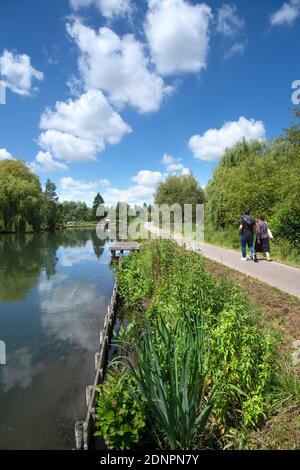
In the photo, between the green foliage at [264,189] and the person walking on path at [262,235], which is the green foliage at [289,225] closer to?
the green foliage at [264,189]

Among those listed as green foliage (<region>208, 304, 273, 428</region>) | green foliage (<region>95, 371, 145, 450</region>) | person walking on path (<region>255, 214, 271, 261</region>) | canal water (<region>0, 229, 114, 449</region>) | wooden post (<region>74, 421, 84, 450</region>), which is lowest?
canal water (<region>0, 229, 114, 449</region>)

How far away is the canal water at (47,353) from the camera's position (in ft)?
16.5

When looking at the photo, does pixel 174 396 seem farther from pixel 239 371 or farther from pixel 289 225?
pixel 289 225

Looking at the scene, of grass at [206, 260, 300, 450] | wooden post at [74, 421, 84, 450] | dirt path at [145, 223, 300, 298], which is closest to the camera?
grass at [206, 260, 300, 450]

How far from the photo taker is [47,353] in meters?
7.77

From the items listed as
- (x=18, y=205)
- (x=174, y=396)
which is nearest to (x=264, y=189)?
(x=174, y=396)

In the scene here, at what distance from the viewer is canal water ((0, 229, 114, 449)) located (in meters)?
5.04

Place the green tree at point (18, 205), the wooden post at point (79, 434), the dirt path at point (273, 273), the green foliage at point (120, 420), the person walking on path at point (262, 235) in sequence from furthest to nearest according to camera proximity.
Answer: the green tree at point (18, 205), the person walking on path at point (262, 235), the dirt path at point (273, 273), the wooden post at point (79, 434), the green foliage at point (120, 420)

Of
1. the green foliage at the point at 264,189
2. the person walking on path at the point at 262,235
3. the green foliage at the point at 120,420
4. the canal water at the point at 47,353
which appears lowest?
the canal water at the point at 47,353

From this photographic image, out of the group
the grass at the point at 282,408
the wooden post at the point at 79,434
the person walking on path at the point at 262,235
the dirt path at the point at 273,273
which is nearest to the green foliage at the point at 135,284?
the dirt path at the point at 273,273

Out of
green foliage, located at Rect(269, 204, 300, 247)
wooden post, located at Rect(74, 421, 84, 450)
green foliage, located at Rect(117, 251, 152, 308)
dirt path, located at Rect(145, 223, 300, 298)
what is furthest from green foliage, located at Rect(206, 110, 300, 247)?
wooden post, located at Rect(74, 421, 84, 450)

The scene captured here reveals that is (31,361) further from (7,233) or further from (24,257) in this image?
(7,233)

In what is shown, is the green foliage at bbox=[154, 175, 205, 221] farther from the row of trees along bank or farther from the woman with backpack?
the woman with backpack
